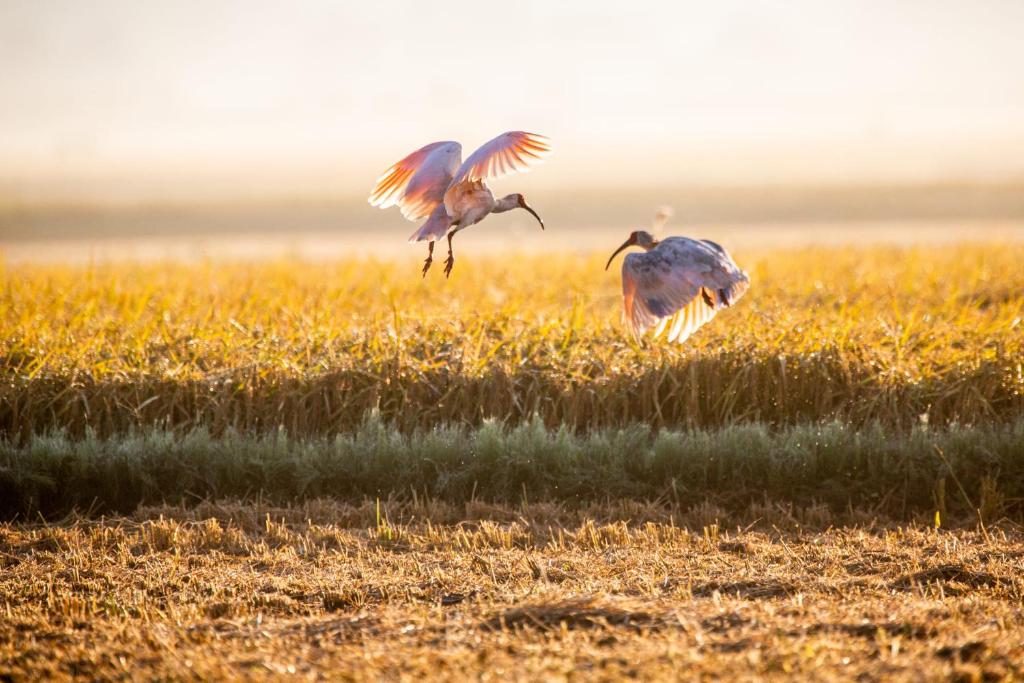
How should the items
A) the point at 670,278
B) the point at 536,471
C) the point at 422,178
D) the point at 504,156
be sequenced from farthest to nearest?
the point at 536,471
the point at 670,278
the point at 422,178
the point at 504,156

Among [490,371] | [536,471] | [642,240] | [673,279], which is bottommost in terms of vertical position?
[536,471]

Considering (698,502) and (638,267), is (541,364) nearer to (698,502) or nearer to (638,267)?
(698,502)

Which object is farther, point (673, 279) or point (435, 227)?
point (673, 279)

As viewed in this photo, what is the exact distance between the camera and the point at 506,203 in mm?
3891

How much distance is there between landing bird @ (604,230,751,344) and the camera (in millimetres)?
4438

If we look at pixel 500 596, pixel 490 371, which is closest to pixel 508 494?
pixel 490 371

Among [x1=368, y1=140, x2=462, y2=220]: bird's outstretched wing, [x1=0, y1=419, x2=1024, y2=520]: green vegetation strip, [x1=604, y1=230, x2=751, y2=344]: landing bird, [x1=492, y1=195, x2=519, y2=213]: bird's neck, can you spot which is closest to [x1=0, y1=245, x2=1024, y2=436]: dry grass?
[x1=0, y1=419, x2=1024, y2=520]: green vegetation strip

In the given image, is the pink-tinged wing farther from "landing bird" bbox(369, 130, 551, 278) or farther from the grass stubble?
the grass stubble

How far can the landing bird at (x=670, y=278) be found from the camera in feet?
14.6

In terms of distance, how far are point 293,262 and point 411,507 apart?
7683 millimetres

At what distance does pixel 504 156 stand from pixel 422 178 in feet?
1.59

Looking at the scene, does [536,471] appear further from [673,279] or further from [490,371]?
[673,279]

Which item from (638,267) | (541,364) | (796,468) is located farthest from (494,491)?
(638,267)

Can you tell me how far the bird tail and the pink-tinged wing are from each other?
0.74 ft
